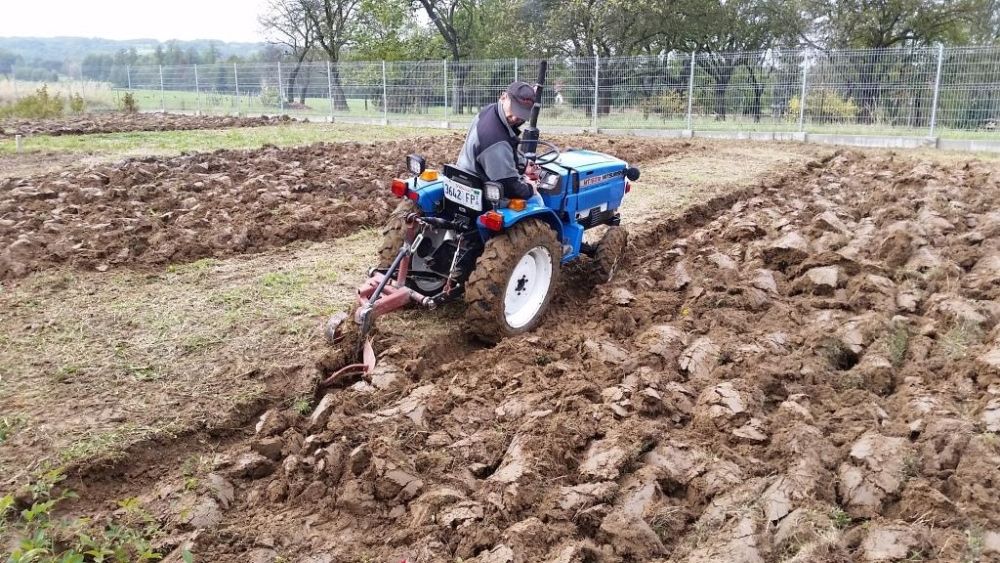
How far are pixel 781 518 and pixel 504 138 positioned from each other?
9.44 feet

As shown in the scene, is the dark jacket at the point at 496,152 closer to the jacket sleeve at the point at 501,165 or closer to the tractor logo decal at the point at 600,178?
the jacket sleeve at the point at 501,165

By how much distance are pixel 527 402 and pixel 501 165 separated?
1599 millimetres

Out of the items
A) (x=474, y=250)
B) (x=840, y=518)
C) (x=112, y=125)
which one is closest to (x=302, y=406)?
(x=474, y=250)

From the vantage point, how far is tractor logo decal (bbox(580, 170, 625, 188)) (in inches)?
229

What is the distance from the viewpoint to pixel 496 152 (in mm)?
4777

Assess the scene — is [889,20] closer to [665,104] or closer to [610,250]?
[665,104]

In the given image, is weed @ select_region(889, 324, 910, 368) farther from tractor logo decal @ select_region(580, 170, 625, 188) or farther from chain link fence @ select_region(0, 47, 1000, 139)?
chain link fence @ select_region(0, 47, 1000, 139)

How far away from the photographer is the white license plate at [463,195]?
190 inches

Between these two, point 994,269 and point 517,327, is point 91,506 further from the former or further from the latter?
point 994,269

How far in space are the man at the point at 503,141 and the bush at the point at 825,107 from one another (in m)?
14.3

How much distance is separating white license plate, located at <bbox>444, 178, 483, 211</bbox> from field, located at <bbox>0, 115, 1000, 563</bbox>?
0.93 metres

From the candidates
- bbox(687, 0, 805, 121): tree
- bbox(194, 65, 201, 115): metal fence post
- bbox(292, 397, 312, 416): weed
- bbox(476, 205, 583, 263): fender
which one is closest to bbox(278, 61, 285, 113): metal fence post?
bbox(194, 65, 201, 115): metal fence post

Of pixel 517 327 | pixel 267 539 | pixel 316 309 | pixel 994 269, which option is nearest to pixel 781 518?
pixel 267 539

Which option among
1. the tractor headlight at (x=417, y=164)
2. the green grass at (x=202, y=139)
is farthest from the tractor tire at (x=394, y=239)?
the green grass at (x=202, y=139)
